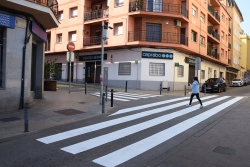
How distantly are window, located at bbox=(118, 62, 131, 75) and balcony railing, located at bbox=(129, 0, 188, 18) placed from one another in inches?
215

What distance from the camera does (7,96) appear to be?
9.01 m

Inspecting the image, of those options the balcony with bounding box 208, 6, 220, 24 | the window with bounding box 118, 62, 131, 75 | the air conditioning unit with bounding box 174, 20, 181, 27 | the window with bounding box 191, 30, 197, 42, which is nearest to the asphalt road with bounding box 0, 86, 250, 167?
the window with bounding box 118, 62, 131, 75

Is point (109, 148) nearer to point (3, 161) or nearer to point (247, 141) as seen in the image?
point (3, 161)

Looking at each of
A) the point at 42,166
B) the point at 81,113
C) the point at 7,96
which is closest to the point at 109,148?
the point at 42,166

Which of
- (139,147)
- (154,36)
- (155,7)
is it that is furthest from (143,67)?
(139,147)

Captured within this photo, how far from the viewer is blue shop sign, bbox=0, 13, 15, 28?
866cm

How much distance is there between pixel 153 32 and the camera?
922 inches

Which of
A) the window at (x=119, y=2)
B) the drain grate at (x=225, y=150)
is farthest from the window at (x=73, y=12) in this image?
the drain grate at (x=225, y=150)

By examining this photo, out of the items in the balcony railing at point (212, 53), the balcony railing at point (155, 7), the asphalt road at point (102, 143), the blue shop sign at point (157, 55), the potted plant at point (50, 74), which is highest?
the balcony railing at point (155, 7)

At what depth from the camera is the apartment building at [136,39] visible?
2278 cm

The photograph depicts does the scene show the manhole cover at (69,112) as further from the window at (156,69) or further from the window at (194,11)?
the window at (194,11)

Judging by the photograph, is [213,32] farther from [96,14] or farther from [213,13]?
[96,14]

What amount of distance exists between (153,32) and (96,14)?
292 inches

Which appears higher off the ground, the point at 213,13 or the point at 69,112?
the point at 213,13
